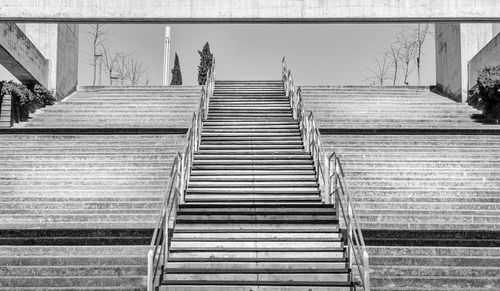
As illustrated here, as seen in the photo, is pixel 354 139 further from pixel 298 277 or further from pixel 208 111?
pixel 298 277

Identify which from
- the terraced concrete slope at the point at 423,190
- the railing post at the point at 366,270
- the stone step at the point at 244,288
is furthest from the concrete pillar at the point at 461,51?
the railing post at the point at 366,270

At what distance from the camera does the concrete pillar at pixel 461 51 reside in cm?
1912

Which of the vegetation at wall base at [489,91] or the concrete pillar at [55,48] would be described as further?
the concrete pillar at [55,48]

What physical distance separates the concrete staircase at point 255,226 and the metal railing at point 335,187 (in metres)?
0.17

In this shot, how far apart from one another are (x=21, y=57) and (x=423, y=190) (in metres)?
11.6

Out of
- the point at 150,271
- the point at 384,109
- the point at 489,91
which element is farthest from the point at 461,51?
the point at 150,271

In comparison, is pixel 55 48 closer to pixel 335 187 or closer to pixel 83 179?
pixel 83 179

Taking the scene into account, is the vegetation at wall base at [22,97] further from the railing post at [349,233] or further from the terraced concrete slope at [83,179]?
the railing post at [349,233]

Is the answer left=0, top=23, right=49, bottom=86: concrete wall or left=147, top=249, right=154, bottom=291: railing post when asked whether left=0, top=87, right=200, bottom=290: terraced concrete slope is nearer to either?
left=147, top=249, right=154, bottom=291: railing post

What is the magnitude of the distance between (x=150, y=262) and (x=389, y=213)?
14.4 feet

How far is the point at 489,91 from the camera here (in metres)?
16.1

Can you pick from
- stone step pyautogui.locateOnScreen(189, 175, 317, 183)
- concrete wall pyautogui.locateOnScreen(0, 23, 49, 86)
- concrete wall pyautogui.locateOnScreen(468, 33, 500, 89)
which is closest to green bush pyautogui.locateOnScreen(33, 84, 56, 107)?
concrete wall pyautogui.locateOnScreen(0, 23, 49, 86)

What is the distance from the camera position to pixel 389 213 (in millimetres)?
9711

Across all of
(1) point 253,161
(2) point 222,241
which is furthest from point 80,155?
(2) point 222,241
